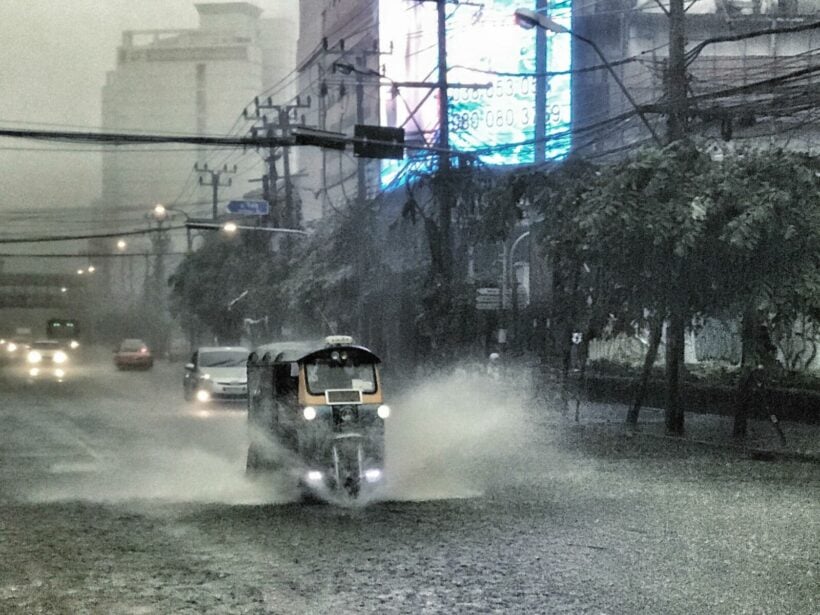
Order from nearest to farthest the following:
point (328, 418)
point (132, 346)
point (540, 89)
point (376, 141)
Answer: point (328, 418) → point (376, 141) → point (540, 89) → point (132, 346)

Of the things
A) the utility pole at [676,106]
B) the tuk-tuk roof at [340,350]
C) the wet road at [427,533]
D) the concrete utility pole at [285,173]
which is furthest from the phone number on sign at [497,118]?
the tuk-tuk roof at [340,350]

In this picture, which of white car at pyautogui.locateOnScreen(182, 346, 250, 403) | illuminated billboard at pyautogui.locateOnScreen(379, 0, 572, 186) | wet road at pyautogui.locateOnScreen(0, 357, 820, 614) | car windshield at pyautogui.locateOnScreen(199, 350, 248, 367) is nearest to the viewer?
wet road at pyautogui.locateOnScreen(0, 357, 820, 614)

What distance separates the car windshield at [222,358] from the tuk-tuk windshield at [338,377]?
63.2ft

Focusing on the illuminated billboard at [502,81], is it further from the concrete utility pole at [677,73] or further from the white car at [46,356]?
the white car at [46,356]

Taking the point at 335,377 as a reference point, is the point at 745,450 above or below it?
below

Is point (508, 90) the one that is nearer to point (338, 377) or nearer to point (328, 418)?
point (338, 377)

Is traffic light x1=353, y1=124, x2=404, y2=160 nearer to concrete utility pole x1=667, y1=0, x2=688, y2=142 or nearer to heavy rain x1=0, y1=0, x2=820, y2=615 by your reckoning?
heavy rain x1=0, y1=0, x2=820, y2=615

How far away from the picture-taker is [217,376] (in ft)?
107

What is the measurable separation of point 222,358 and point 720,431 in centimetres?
1529

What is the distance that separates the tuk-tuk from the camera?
555 inches

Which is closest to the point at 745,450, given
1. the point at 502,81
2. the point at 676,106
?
the point at 676,106

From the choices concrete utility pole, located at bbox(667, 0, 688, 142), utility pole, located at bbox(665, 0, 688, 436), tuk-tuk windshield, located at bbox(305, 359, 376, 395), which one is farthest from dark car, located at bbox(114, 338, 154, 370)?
tuk-tuk windshield, located at bbox(305, 359, 376, 395)

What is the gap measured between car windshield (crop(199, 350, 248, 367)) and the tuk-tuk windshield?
63.2ft

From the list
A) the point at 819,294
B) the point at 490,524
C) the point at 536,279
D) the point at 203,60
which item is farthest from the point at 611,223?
the point at 203,60
